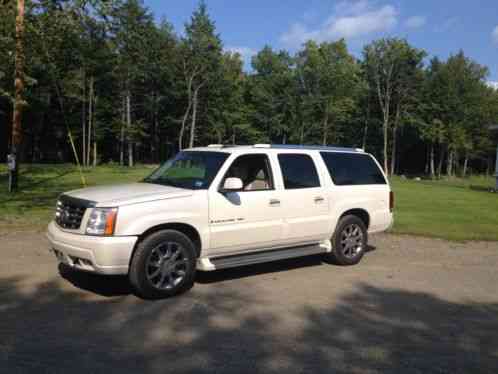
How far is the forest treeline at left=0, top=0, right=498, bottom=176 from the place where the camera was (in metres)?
50.9

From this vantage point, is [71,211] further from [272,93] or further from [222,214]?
[272,93]

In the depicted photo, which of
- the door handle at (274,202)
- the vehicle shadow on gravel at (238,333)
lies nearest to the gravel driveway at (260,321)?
the vehicle shadow on gravel at (238,333)

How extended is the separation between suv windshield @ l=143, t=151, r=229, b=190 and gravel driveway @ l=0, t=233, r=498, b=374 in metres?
1.44

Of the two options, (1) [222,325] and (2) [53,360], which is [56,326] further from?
(1) [222,325]

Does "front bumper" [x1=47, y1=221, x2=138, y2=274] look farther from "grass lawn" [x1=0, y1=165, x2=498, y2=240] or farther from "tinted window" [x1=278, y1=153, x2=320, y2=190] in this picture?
"grass lawn" [x1=0, y1=165, x2=498, y2=240]

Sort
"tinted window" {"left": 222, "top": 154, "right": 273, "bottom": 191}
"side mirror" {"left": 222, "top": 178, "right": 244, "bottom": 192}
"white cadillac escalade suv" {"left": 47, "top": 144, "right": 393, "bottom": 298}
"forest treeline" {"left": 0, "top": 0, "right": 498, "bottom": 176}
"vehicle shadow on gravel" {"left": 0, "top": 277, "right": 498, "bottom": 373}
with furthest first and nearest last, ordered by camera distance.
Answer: "forest treeline" {"left": 0, "top": 0, "right": 498, "bottom": 176} → "tinted window" {"left": 222, "top": 154, "right": 273, "bottom": 191} → "side mirror" {"left": 222, "top": 178, "right": 244, "bottom": 192} → "white cadillac escalade suv" {"left": 47, "top": 144, "right": 393, "bottom": 298} → "vehicle shadow on gravel" {"left": 0, "top": 277, "right": 498, "bottom": 373}

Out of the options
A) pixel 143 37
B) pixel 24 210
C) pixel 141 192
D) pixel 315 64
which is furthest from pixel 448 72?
pixel 141 192

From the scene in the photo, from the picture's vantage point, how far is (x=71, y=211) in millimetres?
6195

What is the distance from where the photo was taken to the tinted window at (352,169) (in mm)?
8227

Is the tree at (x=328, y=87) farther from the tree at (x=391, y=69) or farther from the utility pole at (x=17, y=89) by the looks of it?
the utility pole at (x=17, y=89)

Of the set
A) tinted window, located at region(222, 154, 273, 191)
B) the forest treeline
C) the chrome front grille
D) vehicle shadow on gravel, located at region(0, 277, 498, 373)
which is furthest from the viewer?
the forest treeline

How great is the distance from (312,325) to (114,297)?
8.13 feet

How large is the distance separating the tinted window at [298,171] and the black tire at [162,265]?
1951 millimetres

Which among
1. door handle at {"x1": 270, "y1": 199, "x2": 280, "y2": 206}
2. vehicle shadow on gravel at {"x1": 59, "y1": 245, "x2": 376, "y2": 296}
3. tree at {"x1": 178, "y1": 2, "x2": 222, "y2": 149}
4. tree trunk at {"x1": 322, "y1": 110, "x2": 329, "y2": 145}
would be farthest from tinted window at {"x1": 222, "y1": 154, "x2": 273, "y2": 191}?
tree trunk at {"x1": 322, "y1": 110, "x2": 329, "y2": 145}
